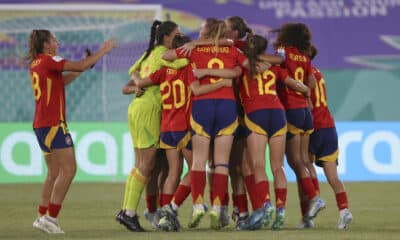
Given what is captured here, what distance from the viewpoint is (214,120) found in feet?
34.5

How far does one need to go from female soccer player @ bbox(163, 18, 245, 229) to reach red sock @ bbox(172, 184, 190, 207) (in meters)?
0.31

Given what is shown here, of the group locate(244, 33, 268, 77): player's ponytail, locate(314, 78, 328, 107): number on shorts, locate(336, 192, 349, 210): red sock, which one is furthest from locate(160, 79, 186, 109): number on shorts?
locate(336, 192, 349, 210): red sock

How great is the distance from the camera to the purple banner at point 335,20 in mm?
24906

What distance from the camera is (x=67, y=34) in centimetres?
2141

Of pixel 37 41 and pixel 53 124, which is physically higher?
pixel 37 41

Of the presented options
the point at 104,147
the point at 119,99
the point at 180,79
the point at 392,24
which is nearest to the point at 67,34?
the point at 119,99

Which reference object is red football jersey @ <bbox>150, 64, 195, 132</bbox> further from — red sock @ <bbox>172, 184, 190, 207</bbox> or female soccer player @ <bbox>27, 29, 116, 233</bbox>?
female soccer player @ <bbox>27, 29, 116, 233</bbox>

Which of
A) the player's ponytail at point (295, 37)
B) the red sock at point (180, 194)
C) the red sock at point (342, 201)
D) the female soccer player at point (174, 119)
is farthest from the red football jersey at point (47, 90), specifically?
the red sock at point (342, 201)

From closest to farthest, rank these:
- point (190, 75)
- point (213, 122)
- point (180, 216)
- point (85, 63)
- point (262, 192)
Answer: point (85, 63), point (213, 122), point (262, 192), point (190, 75), point (180, 216)

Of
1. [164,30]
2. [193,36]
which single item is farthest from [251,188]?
[193,36]

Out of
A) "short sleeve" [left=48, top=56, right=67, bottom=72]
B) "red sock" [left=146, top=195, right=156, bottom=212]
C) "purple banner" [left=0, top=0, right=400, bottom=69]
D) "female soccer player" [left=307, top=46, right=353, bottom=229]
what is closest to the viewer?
"short sleeve" [left=48, top=56, right=67, bottom=72]

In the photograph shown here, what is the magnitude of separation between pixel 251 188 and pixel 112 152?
736 centimetres

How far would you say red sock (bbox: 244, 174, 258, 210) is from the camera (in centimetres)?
1078

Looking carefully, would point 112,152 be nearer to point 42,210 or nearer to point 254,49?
point 42,210
